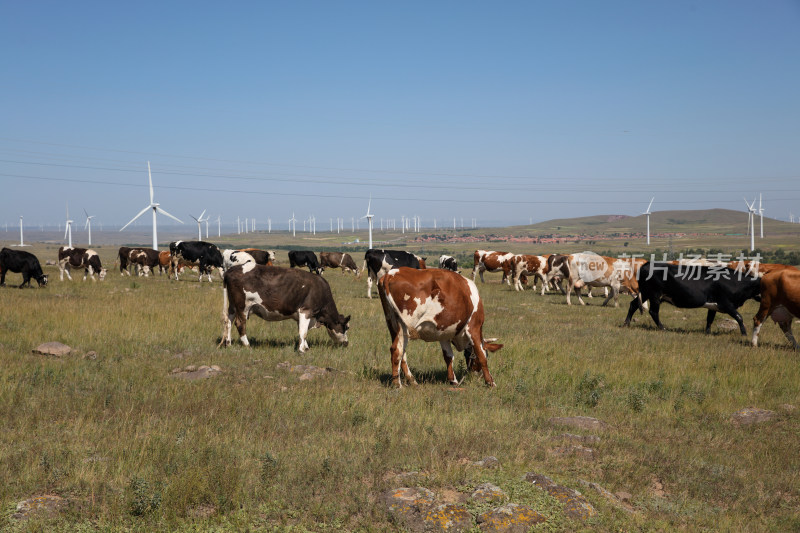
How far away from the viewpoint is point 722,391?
11.3 meters

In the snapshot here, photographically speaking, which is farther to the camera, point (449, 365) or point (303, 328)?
point (303, 328)

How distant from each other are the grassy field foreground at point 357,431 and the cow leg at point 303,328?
0.87ft

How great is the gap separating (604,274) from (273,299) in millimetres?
18111

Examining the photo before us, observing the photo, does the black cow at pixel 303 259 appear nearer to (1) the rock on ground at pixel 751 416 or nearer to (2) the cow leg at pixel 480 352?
(2) the cow leg at pixel 480 352

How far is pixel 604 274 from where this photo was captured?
27922 millimetres

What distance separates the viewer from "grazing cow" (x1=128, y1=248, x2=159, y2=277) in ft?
124

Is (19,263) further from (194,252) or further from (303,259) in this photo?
(303,259)

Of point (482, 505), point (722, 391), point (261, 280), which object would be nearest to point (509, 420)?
point (482, 505)

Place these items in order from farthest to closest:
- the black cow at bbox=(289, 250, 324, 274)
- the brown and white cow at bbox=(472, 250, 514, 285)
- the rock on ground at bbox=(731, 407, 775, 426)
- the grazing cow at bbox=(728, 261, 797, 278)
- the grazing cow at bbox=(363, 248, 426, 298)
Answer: the black cow at bbox=(289, 250, 324, 274) < the brown and white cow at bbox=(472, 250, 514, 285) < the grazing cow at bbox=(363, 248, 426, 298) < the grazing cow at bbox=(728, 261, 797, 278) < the rock on ground at bbox=(731, 407, 775, 426)

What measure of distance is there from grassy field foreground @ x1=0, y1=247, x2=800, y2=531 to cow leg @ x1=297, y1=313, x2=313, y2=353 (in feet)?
0.87

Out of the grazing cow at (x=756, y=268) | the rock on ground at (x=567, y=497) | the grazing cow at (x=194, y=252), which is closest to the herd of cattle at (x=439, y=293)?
the grazing cow at (x=756, y=268)

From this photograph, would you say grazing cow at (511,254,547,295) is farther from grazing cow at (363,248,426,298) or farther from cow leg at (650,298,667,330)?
cow leg at (650,298,667,330)

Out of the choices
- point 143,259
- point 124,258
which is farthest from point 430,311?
point 124,258

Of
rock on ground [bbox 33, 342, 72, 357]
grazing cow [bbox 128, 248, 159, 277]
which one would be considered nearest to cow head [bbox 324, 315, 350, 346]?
rock on ground [bbox 33, 342, 72, 357]
